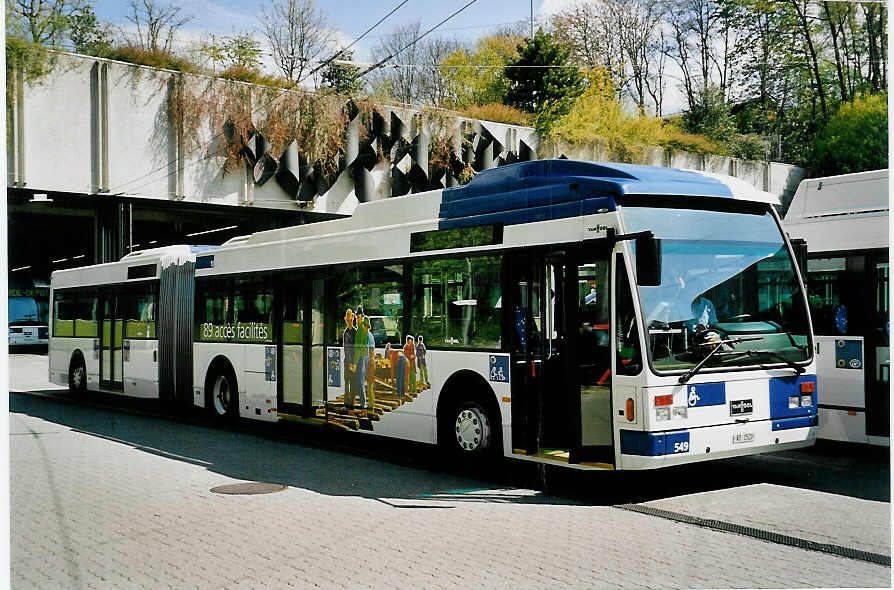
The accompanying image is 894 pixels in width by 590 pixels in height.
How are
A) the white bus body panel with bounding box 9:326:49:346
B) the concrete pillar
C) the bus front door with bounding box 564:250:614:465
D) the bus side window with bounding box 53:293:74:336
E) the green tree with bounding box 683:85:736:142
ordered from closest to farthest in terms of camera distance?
the bus front door with bounding box 564:250:614:465 < the green tree with bounding box 683:85:736:142 < the concrete pillar < the white bus body panel with bounding box 9:326:49:346 < the bus side window with bounding box 53:293:74:336

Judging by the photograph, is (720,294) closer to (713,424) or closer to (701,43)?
(713,424)

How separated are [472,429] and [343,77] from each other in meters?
3.65

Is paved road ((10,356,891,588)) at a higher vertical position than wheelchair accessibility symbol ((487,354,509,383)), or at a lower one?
lower

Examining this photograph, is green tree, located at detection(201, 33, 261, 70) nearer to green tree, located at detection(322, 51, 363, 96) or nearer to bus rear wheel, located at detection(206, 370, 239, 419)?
green tree, located at detection(322, 51, 363, 96)

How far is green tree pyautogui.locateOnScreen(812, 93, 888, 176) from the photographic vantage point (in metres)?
8.95

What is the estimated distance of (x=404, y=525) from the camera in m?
7.43

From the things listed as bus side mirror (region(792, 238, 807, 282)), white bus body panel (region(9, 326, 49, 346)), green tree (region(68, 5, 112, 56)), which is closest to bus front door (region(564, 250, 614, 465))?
bus side mirror (region(792, 238, 807, 282))

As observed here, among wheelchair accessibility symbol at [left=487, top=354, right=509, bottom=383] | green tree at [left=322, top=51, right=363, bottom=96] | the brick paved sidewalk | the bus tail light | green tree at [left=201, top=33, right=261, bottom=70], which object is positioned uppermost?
green tree at [left=201, top=33, right=261, bottom=70]

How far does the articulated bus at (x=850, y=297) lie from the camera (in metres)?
9.78

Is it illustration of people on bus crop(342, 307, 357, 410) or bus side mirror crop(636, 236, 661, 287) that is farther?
illustration of people on bus crop(342, 307, 357, 410)

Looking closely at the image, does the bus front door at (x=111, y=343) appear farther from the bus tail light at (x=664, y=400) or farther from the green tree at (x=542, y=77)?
the bus tail light at (x=664, y=400)

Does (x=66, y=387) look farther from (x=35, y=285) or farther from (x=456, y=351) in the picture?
(x=456, y=351)

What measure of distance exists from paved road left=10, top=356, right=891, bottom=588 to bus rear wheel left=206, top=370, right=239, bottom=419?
272cm

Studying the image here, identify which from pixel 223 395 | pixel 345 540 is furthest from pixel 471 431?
pixel 223 395
